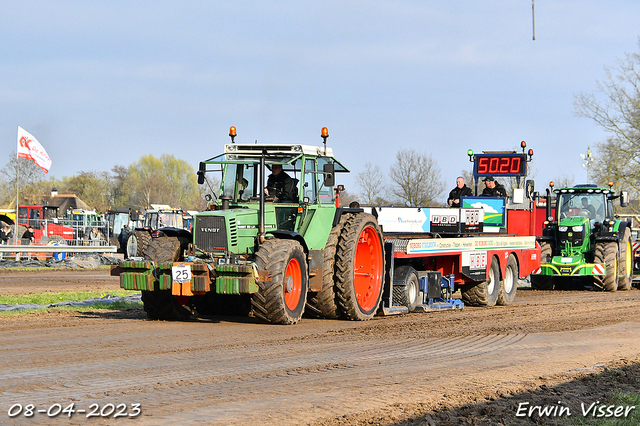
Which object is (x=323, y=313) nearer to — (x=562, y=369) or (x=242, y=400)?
(x=562, y=369)

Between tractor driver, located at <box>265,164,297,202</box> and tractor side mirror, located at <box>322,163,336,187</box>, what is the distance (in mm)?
504

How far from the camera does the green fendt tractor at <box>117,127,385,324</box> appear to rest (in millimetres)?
9922

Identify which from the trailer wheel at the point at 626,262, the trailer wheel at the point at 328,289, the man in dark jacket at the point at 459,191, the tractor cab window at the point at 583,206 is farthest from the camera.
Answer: the tractor cab window at the point at 583,206

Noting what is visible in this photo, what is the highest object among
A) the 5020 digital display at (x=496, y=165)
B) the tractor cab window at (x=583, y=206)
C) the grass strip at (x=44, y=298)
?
the 5020 digital display at (x=496, y=165)

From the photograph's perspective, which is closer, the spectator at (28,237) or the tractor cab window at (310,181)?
the tractor cab window at (310,181)

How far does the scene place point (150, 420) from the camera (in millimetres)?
5129

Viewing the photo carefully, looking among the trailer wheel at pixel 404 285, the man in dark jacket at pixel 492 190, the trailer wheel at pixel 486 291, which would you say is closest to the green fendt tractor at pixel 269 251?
the trailer wheel at pixel 404 285

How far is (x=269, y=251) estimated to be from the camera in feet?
32.6

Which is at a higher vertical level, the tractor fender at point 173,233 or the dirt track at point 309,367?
the tractor fender at point 173,233

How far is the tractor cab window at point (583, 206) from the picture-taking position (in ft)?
67.4

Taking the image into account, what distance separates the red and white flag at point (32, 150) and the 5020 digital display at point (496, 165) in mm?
17161

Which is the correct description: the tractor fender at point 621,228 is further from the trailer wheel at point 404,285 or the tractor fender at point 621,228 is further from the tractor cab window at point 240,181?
the tractor cab window at point 240,181

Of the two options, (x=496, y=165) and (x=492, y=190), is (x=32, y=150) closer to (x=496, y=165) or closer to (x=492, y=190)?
(x=496, y=165)

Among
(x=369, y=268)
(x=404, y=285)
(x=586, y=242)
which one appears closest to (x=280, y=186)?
(x=369, y=268)
